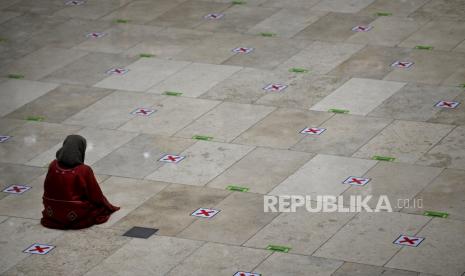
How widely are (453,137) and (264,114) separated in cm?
286

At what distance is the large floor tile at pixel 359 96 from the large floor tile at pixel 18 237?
509cm

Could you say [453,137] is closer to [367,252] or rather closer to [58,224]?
[367,252]

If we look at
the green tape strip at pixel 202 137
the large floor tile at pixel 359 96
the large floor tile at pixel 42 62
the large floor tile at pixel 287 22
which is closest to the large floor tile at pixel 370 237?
the green tape strip at pixel 202 137

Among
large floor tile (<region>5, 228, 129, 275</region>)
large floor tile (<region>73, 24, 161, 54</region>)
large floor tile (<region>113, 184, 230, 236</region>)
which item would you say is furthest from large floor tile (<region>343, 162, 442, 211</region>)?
large floor tile (<region>73, 24, 161, 54</region>)

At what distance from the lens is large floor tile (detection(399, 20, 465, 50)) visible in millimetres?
19844

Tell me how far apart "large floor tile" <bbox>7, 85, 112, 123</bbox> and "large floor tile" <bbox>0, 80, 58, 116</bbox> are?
0.42 feet

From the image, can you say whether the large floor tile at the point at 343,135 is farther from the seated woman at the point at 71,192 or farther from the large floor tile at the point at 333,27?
the large floor tile at the point at 333,27

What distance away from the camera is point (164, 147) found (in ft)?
53.4

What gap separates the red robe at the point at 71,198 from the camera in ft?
45.4

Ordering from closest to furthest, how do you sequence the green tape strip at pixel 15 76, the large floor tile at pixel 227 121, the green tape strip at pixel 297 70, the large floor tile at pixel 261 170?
the large floor tile at pixel 261 170 < the large floor tile at pixel 227 121 < the green tape strip at pixel 297 70 < the green tape strip at pixel 15 76

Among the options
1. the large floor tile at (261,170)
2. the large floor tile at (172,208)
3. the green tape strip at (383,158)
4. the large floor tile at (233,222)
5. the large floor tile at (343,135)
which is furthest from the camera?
the large floor tile at (343,135)

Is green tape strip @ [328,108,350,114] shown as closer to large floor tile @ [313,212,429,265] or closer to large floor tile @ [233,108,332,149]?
large floor tile @ [233,108,332,149]

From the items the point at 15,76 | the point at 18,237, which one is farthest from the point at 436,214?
the point at 15,76

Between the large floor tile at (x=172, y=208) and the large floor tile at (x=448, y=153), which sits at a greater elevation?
the large floor tile at (x=172, y=208)
